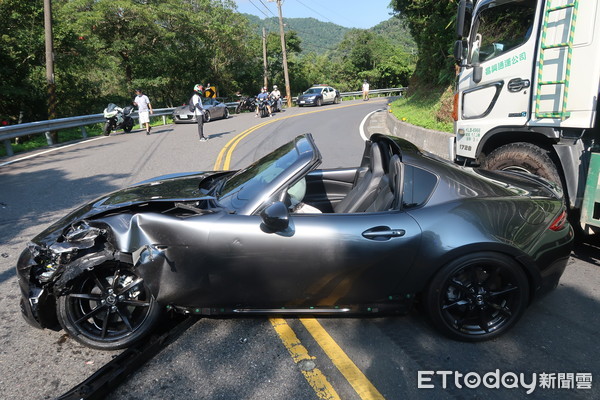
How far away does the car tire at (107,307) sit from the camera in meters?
2.82

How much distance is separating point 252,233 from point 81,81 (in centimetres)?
2675

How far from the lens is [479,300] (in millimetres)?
2881

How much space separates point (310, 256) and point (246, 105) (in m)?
26.1

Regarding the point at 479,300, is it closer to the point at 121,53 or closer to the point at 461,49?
the point at 461,49

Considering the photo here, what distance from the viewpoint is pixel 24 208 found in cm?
611

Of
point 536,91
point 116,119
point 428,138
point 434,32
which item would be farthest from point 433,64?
point 536,91

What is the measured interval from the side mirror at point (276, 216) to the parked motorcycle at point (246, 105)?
24.4 metres

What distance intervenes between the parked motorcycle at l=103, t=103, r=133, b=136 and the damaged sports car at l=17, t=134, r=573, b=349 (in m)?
13.1

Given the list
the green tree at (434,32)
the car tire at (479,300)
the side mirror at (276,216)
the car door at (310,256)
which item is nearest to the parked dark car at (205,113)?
the green tree at (434,32)

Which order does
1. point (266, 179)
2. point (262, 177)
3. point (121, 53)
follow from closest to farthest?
point (266, 179), point (262, 177), point (121, 53)

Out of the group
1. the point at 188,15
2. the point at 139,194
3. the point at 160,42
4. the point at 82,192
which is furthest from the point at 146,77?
the point at 139,194

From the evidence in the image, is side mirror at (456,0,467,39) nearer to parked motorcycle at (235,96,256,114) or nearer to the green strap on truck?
the green strap on truck

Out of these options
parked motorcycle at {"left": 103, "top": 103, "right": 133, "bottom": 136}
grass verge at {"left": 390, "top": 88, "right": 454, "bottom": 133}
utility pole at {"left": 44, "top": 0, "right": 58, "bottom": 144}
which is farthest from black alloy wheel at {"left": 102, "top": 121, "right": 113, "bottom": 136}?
grass verge at {"left": 390, "top": 88, "right": 454, "bottom": 133}

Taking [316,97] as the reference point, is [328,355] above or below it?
below
